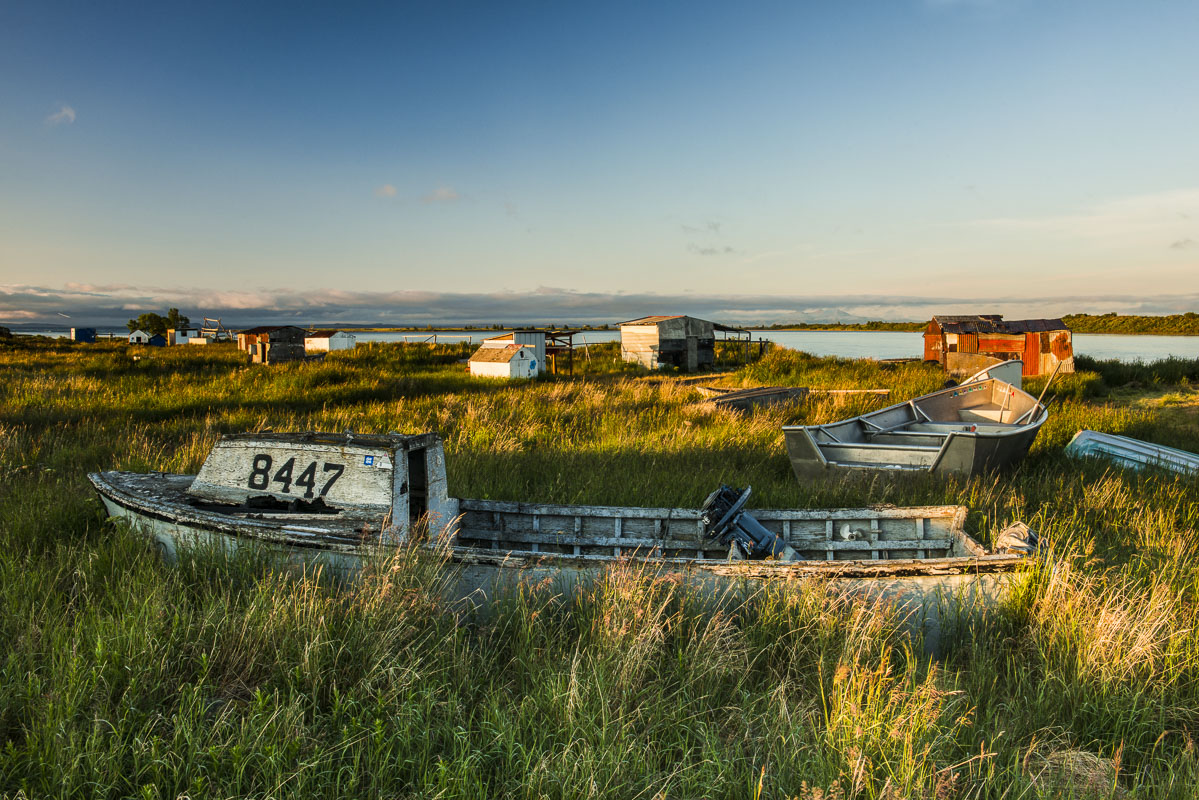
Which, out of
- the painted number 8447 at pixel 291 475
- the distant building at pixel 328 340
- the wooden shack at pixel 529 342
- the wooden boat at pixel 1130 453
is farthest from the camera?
the distant building at pixel 328 340

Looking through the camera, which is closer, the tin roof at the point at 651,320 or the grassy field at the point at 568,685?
the grassy field at the point at 568,685

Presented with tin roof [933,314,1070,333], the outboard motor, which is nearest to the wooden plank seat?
the outboard motor

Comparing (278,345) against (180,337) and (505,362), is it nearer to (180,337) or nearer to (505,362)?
(505,362)

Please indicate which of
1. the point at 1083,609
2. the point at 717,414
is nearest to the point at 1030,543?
the point at 1083,609

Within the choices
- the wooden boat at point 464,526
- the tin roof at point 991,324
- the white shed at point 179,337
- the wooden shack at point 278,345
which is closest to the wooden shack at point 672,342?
the tin roof at point 991,324

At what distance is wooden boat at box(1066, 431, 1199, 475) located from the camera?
9.98 m

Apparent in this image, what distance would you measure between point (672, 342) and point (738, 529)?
3060 cm

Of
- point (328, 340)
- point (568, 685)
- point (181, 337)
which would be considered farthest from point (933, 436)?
point (181, 337)

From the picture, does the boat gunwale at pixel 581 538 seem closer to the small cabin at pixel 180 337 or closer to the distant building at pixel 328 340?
the distant building at pixel 328 340

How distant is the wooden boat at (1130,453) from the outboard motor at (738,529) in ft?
25.7

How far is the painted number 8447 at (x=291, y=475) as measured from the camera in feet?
18.7

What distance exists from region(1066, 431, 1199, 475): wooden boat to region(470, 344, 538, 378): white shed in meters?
21.1

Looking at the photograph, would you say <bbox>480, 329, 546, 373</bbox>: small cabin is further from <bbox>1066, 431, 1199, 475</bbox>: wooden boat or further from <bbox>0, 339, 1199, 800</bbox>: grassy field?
<bbox>0, 339, 1199, 800</bbox>: grassy field

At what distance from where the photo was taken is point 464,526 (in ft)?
23.1
